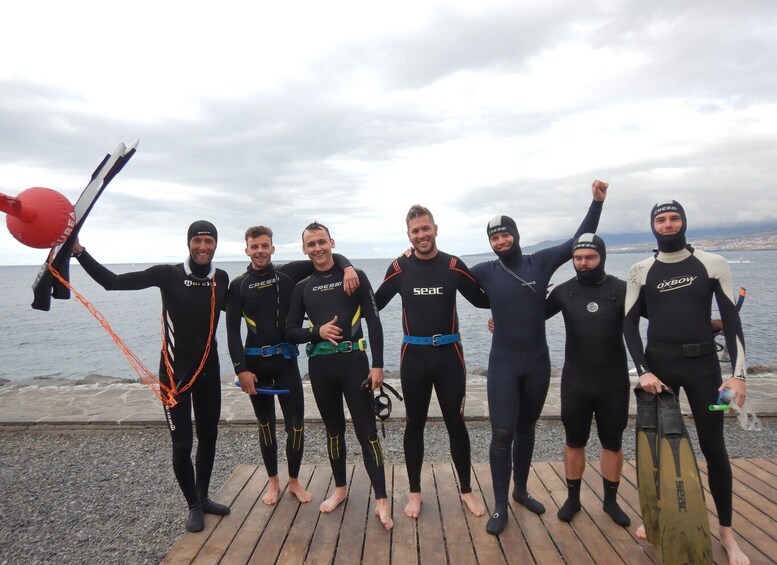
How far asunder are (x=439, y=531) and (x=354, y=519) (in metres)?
0.74

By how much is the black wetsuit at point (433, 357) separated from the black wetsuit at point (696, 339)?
1.36 metres

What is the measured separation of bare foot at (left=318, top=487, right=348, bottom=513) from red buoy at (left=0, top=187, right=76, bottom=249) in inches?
118

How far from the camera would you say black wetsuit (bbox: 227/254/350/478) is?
4246 mm

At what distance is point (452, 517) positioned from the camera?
3955 mm

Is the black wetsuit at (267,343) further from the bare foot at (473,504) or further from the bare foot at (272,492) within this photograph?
the bare foot at (473,504)

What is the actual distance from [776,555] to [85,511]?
6.06 meters

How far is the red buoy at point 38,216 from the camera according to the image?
3.08 metres

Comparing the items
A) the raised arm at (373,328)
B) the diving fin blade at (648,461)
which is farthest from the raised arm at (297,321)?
the diving fin blade at (648,461)

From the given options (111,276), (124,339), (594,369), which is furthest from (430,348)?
(124,339)

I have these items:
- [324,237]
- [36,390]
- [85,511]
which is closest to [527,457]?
[324,237]

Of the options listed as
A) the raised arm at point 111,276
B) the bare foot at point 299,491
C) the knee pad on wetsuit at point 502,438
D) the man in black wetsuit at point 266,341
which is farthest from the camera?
the bare foot at point 299,491

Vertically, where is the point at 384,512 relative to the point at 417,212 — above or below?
below

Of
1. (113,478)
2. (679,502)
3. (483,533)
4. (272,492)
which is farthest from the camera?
(113,478)

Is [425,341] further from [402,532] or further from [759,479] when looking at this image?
[759,479]
